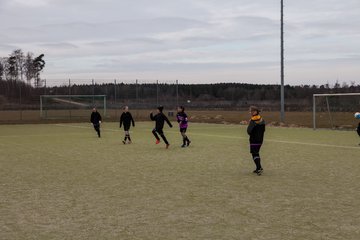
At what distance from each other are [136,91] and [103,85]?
3493 mm

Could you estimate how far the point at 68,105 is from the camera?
2004 inches

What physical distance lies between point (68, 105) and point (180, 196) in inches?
1720

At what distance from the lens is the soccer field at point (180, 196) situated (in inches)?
257

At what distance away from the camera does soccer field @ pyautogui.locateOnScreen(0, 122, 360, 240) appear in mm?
6520

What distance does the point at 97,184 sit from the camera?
10.4 m

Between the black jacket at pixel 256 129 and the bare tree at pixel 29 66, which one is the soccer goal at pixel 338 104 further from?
the bare tree at pixel 29 66

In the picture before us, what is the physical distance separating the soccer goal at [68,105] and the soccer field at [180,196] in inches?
1347

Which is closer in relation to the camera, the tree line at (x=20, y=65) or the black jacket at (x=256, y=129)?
the black jacket at (x=256, y=129)

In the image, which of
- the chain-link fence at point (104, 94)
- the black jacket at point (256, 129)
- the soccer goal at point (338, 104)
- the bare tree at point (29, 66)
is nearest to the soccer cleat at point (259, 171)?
the black jacket at point (256, 129)

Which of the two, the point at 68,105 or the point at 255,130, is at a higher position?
the point at 68,105

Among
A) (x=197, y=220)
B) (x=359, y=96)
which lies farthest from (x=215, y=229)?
(x=359, y=96)

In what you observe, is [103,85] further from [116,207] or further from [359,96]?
[116,207]

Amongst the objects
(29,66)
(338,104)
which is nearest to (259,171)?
(338,104)

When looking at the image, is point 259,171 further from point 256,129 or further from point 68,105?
point 68,105
